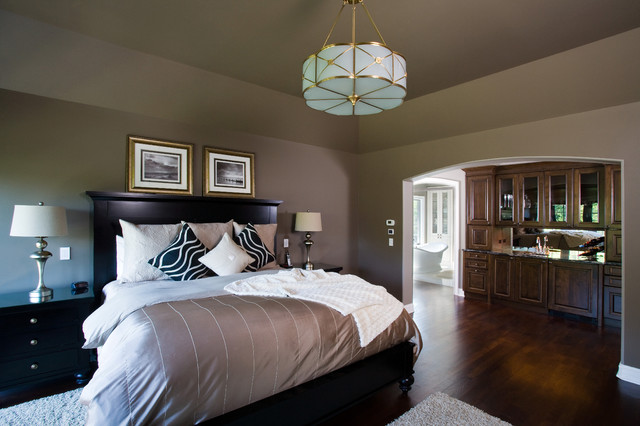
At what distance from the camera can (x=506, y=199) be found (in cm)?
534

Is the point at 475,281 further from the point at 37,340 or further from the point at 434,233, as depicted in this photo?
the point at 37,340

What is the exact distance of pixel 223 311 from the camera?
5.93ft

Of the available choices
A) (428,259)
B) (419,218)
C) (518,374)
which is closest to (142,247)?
(518,374)

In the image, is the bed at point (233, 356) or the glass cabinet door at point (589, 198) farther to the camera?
the glass cabinet door at point (589, 198)

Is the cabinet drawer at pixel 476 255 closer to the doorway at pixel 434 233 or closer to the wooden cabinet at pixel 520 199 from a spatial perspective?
the wooden cabinet at pixel 520 199

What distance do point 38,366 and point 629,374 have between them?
4857mm

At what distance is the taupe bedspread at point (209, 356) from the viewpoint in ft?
4.62

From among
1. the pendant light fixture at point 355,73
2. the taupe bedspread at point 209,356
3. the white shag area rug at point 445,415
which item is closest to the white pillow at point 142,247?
the taupe bedspread at point 209,356

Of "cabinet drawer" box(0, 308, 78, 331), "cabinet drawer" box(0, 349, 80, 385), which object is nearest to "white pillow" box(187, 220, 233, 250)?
"cabinet drawer" box(0, 308, 78, 331)

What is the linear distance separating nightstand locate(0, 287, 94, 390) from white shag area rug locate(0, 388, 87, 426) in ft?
0.55

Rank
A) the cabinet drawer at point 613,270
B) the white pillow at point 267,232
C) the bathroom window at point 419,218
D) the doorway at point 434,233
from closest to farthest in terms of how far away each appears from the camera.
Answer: the white pillow at point 267,232 → the cabinet drawer at point 613,270 → the doorway at point 434,233 → the bathroom window at point 419,218

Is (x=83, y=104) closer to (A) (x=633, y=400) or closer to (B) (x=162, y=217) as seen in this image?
(B) (x=162, y=217)

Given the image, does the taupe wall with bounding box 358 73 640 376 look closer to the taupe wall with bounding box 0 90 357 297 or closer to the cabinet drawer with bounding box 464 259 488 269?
the cabinet drawer with bounding box 464 259 488 269

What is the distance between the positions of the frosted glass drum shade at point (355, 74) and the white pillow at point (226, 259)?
1639mm
